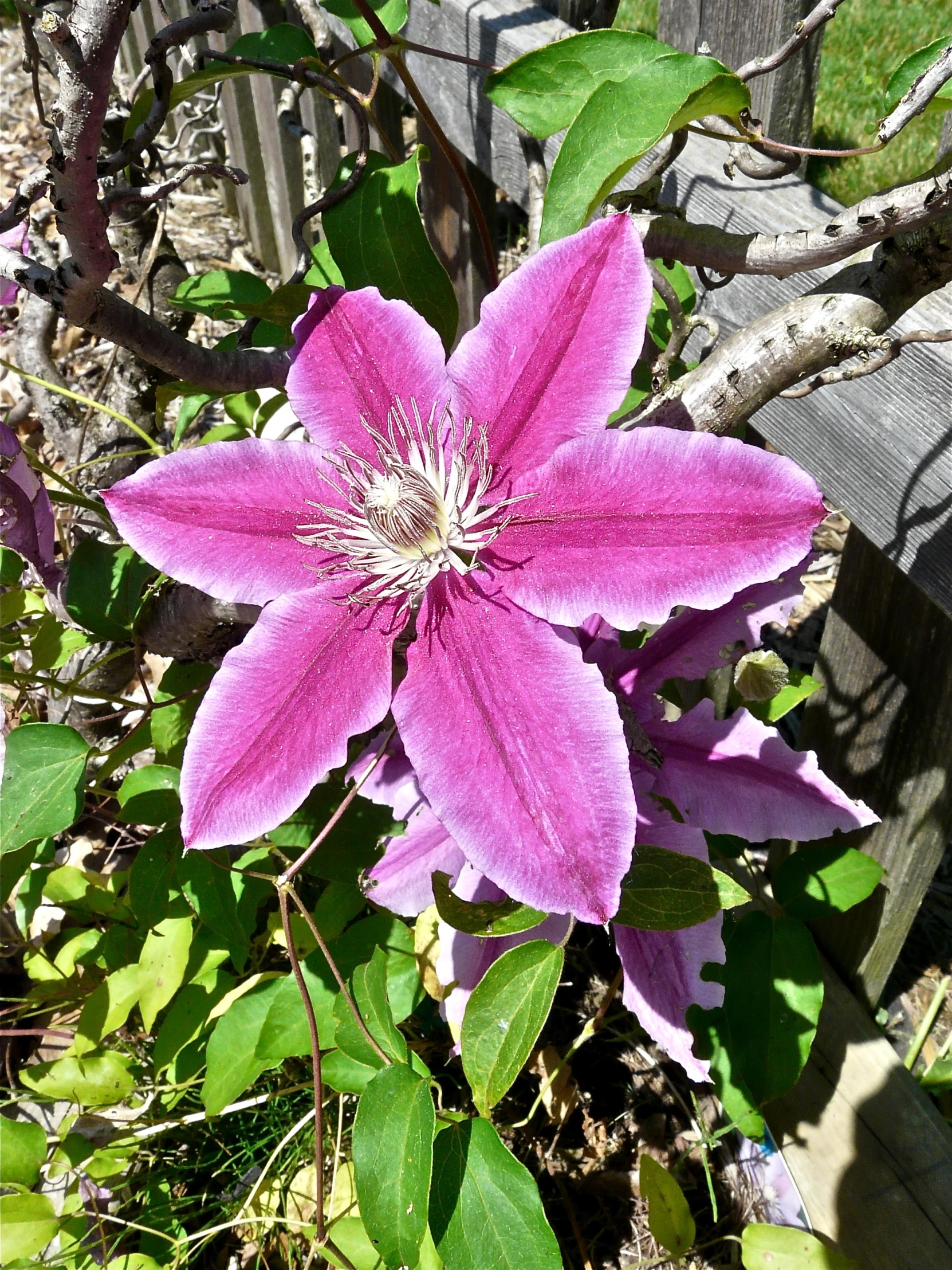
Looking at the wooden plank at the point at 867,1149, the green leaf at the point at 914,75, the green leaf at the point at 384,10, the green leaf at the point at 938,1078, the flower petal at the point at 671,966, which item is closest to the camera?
the green leaf at the point at 914,75

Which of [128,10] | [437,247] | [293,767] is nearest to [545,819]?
[293,767]

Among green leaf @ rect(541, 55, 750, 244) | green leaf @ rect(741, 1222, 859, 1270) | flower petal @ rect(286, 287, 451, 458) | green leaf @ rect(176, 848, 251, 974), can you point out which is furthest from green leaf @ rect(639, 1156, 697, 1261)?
green leaf @ rect(541, 55, 750, 244)

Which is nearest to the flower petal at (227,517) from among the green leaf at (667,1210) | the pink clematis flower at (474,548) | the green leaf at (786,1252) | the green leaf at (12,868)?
the pink clematis flower at (474,548)

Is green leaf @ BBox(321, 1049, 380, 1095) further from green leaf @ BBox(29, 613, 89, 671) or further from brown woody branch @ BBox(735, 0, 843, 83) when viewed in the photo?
brown woody branch @ BBox(735, 0, 843, 83)

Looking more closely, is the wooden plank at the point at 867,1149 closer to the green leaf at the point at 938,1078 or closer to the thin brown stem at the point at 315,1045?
the green leaf at the point at 938,1078

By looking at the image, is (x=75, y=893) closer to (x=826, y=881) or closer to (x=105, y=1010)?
(x=105, y=1010)

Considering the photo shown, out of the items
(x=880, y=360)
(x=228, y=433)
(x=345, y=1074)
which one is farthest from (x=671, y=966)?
(x=228, y=433)
